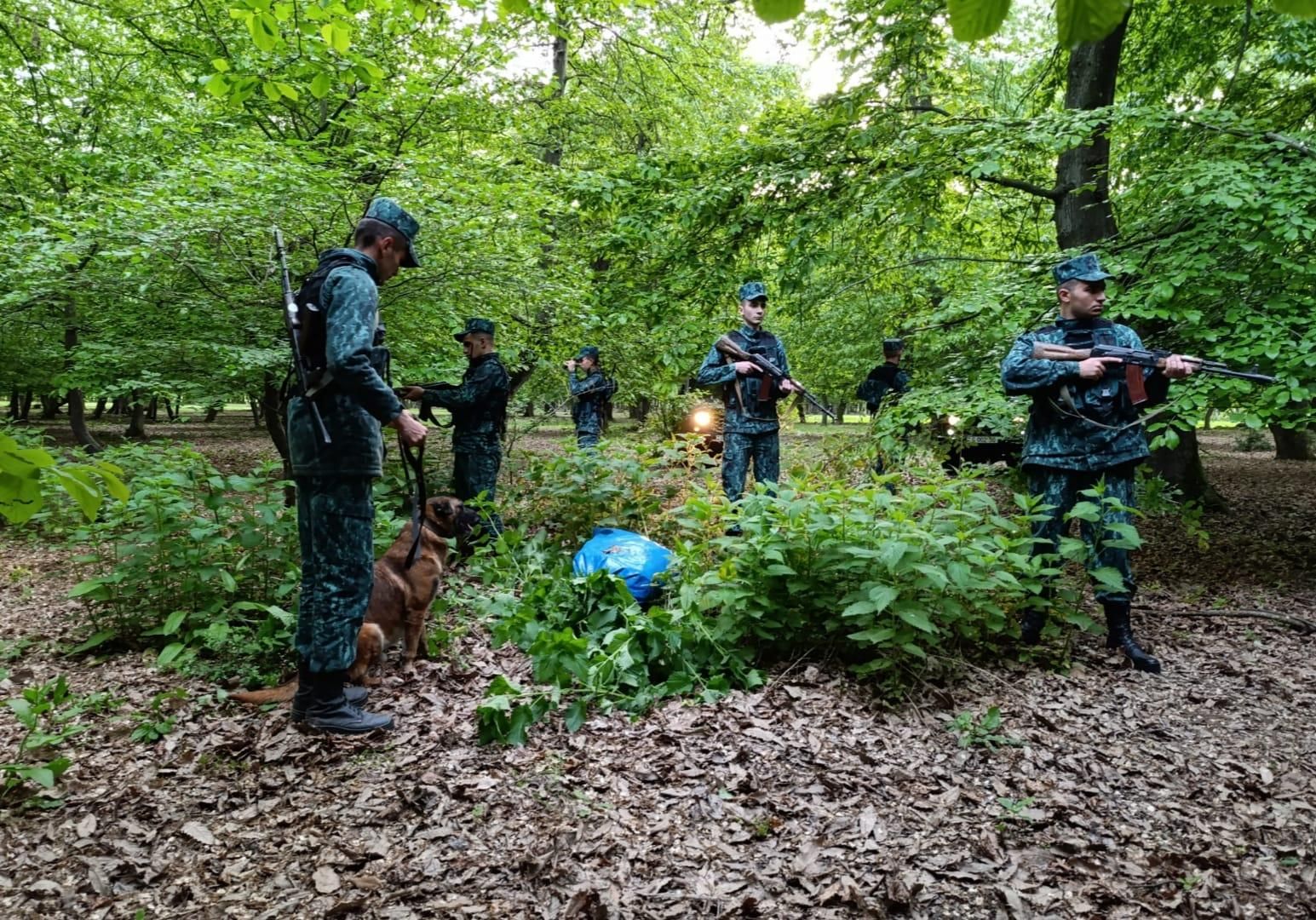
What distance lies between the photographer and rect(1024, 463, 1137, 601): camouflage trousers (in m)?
4.05

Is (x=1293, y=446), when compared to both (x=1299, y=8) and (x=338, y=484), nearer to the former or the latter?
(x=1299, y=8)

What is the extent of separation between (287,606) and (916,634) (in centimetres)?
363

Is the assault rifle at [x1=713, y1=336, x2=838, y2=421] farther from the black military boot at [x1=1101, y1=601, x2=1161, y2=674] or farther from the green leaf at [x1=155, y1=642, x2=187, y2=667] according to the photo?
the green leaf at [x1=155, y1=642, x2=187, y2=667]

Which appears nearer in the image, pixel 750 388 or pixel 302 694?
pixel 302 694

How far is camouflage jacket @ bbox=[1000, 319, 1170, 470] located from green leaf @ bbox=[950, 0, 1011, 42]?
3.35 meters

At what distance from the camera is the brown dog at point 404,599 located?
3.65 meters

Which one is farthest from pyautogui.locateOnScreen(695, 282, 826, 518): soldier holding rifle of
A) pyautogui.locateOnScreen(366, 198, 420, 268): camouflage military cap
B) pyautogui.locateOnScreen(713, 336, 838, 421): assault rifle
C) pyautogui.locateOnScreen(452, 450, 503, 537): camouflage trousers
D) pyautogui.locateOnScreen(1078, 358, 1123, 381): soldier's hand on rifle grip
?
pyautogui.locateOnScreen(366, 198, 420, 268): camouflage military cap

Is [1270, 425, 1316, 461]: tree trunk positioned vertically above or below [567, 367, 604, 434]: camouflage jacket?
below

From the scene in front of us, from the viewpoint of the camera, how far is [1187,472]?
28.8 ft

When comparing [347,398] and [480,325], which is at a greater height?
[480,325]

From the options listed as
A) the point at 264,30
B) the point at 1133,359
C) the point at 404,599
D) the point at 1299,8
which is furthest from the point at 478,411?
the point at 1299,8

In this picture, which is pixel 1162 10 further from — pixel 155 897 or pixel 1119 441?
pixel 155 897

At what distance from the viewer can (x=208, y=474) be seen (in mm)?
4355

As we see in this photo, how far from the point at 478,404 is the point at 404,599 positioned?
95.3 inches
